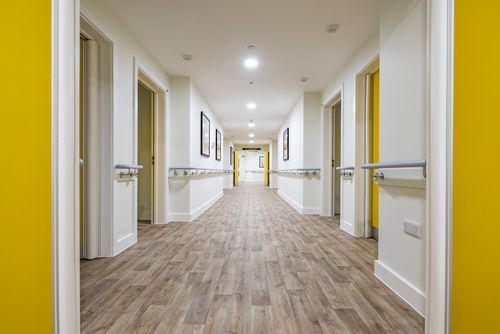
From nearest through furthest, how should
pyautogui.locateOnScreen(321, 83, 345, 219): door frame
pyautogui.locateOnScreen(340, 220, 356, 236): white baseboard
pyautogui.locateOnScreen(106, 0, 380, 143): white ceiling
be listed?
1. pyautogui.locateOnScreen(106, 0, 380, 143): white ceiling
2. pyautogui.locateOnScreen(340, 220, 356, 236): white baseboard
3. pyautogui.locateOnScreen(321, 83, 345, 219): door frame

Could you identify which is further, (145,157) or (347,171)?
(145,157)

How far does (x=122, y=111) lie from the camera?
2.83 meters

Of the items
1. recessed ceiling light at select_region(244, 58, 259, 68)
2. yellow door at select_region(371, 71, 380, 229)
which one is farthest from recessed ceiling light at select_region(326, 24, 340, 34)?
recessed ceiling light at select_region(244, 58, 259, 68)

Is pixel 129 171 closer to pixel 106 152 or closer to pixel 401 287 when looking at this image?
pixel 106 152

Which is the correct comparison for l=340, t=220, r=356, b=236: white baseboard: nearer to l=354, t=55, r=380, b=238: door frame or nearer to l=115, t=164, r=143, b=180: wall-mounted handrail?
l=354, t=55, r=380, b=238: door frame
